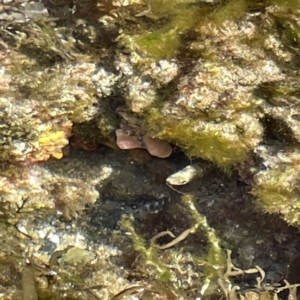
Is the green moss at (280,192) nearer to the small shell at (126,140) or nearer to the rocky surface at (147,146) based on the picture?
the rocky surface at (147,146)

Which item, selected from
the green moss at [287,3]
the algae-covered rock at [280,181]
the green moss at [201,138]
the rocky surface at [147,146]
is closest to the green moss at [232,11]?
the rocky surface at [147,146]

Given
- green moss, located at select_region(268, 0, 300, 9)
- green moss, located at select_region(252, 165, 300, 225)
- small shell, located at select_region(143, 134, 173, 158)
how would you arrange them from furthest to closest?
small shell, located at select_region(143, 134, 173, 158) < green moss, located at select_region(252, 165, 300, 225) < green moss, located at select_region(268, 0, 300, 9)

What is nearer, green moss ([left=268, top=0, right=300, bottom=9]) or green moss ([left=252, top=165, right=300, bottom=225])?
green moss ([left=268, top=0, right=300, bottom=9])

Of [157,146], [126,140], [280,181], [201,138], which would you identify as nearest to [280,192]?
[280,181]

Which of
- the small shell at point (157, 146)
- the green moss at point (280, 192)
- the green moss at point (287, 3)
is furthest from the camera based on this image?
the small shell at point (157, 146)

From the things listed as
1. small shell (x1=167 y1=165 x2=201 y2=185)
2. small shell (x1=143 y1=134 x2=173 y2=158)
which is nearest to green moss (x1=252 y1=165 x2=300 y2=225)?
small shell (x1=167 y1=165 x2=201 y2=185)

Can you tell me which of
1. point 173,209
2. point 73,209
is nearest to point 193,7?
point 173,209

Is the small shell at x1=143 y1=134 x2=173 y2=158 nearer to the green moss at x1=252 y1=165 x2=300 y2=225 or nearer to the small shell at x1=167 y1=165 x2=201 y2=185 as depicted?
the small shell at x1=167 y1=165 x2=201 y2=185

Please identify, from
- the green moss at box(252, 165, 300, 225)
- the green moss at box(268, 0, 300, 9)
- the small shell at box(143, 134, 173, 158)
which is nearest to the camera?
the green moss at box(268, 0, 300, 9)
